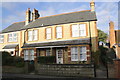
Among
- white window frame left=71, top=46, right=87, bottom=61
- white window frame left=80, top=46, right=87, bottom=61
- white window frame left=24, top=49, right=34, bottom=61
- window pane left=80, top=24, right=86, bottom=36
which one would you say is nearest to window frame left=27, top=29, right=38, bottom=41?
white window frame left=24, top=49, right=34, bottom=61

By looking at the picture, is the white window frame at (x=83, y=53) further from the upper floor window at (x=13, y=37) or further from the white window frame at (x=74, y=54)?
the upper floor window at (x=13, y=37)

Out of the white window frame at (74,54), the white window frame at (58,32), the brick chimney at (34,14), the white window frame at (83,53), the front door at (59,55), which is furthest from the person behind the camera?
the brick chimney at (34,14)

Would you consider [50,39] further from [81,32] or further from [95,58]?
[95,58]

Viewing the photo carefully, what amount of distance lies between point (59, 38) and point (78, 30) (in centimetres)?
327

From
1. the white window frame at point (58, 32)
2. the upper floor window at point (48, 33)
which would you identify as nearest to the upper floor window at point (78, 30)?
the white window frame at point (58, 32)

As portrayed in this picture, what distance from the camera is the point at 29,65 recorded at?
13141 millimetres

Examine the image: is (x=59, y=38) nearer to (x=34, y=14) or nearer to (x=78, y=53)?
(x=78, y=53)

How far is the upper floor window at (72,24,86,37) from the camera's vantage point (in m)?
16.3

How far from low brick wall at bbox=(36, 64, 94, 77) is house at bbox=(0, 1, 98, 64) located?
446 cm

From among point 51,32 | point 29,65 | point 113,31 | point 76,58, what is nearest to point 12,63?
point 29,65

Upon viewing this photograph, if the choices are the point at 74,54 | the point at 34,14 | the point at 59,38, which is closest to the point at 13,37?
the point at 34,14

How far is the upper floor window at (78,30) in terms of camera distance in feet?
53.4

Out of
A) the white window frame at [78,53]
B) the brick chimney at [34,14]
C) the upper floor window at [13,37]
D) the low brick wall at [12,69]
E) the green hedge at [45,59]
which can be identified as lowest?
the low brick wall at [12,69]

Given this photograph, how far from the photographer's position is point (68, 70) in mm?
10680
